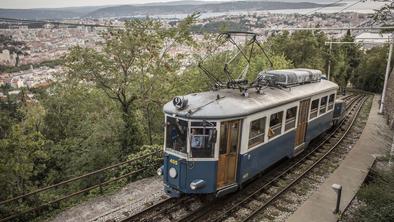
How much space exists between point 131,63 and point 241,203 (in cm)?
991

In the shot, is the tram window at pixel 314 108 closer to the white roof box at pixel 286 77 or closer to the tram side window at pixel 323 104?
the tram side window at pixel 323 104

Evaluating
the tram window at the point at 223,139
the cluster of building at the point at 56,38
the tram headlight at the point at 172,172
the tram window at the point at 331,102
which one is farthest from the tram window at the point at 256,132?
the tram window at the point at 331,102

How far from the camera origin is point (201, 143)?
29.9 feet

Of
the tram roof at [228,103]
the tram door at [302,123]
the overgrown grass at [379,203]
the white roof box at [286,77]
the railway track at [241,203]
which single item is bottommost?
the railway track at [241,203]

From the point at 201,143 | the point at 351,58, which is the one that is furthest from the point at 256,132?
the point at 351,58

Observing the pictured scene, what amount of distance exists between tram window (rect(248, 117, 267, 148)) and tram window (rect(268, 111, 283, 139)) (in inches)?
21.0

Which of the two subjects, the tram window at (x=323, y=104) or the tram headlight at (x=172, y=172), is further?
the tram window at (x=323, y=104)

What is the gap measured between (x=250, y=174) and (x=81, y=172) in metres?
9.21

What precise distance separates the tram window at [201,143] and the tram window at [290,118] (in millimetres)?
4451

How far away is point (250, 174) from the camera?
34.6 feet

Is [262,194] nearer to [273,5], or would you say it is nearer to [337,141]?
[337,141]

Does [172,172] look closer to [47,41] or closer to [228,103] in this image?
[228,103]

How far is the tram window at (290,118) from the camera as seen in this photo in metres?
12.4

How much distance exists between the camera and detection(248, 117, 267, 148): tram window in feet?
33.2
